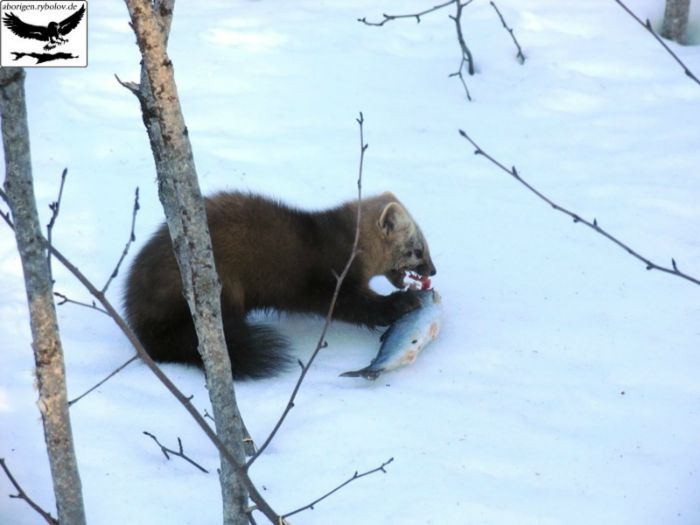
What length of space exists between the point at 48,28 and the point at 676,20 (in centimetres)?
497

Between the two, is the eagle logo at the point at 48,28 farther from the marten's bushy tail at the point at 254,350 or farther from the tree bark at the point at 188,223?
the marten's bushy tail at the point at 254,350

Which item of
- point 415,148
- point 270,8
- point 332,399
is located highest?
point 270,8

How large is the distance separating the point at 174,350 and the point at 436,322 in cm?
99

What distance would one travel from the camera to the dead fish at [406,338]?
3.79m

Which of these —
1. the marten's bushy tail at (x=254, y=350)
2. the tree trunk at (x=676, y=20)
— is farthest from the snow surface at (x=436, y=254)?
the tree trunk at (x=676, y=20)

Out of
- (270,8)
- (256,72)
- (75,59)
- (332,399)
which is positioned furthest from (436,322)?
(270,8)

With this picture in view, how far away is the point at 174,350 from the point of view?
3.89 meters

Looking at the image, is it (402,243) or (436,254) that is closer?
(402,243)

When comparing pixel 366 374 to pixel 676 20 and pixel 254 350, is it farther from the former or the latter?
pixel 676 20

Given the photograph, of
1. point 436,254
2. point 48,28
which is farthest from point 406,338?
point 48,28

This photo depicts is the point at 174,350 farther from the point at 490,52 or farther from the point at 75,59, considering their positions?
the point at 490,52

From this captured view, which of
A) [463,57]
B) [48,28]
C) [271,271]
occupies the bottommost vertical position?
[271,271]

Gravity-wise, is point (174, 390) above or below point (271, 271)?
above

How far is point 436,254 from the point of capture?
15.8 feet
